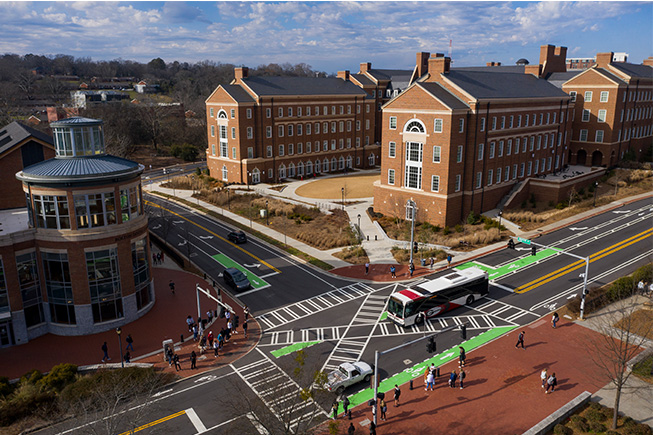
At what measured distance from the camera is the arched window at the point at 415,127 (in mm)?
56031

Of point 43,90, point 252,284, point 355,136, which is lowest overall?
point 252,284

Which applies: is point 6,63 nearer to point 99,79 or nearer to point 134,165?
point 99,79

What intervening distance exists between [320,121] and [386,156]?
34.6 m

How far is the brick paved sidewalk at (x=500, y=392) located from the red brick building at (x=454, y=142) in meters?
26.1

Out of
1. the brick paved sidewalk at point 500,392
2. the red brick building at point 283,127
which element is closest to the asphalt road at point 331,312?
the brick paved sidewalk at point 500,392

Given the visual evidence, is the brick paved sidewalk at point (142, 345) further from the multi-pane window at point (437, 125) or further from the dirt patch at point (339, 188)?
the dirt patch at point (339, 188)

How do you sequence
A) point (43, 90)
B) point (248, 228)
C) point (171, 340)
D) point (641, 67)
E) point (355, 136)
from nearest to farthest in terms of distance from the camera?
point (171, 340) → point (248, 228) → point (641, 67) → point (355, 136) → point (43, 90)

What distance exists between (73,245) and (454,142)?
133 feet

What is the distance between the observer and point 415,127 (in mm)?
56781

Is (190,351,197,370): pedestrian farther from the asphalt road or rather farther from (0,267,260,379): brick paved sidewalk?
the asphalt road

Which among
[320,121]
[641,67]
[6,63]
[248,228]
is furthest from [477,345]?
[6,63]

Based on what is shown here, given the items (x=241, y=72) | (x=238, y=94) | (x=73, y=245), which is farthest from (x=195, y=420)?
(x=241, y=72)

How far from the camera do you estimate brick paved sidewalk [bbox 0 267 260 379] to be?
30406 mm

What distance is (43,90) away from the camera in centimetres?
14488
